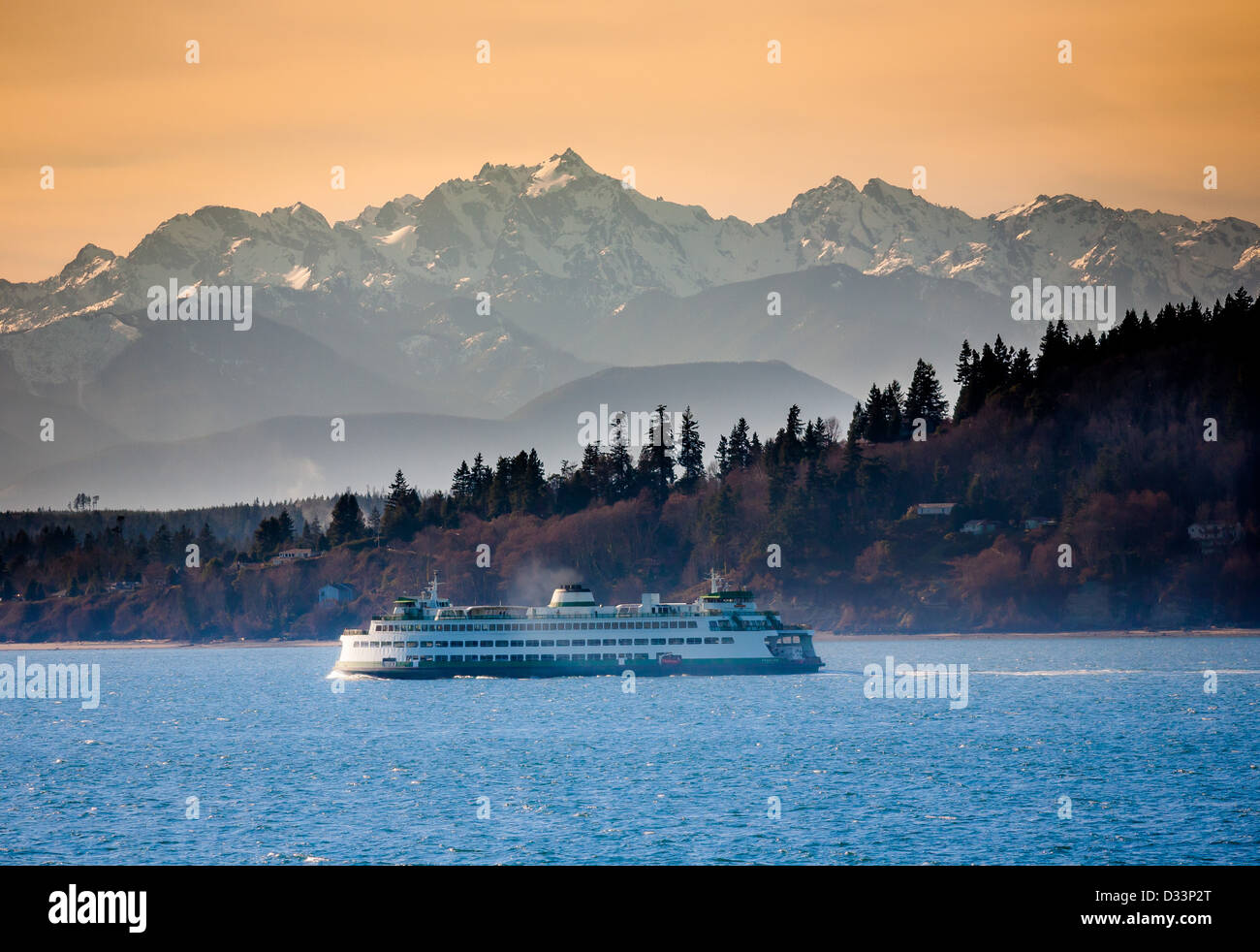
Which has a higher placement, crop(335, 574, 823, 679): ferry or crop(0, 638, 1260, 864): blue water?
crop(335, 574, 823, 679): ferry

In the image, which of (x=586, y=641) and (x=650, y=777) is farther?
(x=586, y=641)

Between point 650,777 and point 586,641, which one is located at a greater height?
point 586,641

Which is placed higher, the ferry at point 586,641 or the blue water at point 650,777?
the ferry at point 586,641

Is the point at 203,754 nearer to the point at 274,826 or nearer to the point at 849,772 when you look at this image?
the point at 274,826

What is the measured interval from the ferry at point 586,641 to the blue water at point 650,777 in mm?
6222

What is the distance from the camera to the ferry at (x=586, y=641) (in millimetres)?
152750

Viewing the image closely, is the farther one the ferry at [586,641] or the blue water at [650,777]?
the ferry at [586,641]

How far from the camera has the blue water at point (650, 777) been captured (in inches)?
2454

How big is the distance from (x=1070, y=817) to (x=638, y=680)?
89553 millimetres

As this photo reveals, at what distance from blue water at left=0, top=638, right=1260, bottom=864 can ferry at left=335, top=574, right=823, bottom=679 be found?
20.4 ft

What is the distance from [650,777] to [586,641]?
7327 cm

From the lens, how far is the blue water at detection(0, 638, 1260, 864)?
62344 mm

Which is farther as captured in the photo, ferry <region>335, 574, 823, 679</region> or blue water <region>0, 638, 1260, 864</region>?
ferry <region>335, 574, 823, 679</region>

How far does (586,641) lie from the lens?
157 m
